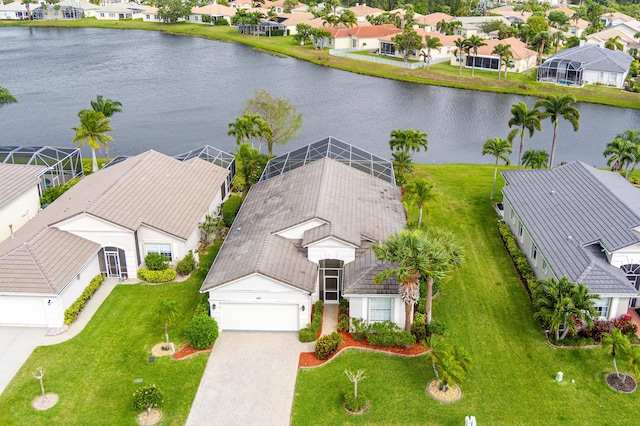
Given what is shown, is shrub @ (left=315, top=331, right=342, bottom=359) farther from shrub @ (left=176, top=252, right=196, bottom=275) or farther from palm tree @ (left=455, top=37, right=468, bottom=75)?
palm tree @ (left=455, top=37, right=468, bottom=75)

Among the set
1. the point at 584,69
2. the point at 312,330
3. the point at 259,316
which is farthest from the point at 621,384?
the point at 584,69

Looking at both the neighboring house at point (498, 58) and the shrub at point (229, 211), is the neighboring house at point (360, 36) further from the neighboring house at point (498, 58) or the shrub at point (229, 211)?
the shrub at point (229, 211)

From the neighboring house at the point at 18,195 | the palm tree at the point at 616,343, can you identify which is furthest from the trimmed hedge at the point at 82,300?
the palm tree at the point at 616,343

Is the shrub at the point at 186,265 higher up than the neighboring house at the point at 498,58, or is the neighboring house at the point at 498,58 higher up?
the neighboring house at the point at 498,58

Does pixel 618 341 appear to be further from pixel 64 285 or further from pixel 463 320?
pixel 64 285

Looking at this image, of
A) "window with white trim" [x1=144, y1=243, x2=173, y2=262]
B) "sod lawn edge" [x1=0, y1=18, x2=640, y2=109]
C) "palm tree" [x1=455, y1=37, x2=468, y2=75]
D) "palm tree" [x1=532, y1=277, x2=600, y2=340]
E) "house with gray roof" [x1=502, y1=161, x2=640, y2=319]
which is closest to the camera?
"palm tree" [x1=532, y1=277, x2=600, y2=340]

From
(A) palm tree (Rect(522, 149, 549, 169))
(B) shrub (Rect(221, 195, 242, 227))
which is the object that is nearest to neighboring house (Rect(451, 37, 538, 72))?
(A) palm tree (Rect(522, 149, 549, 169))
